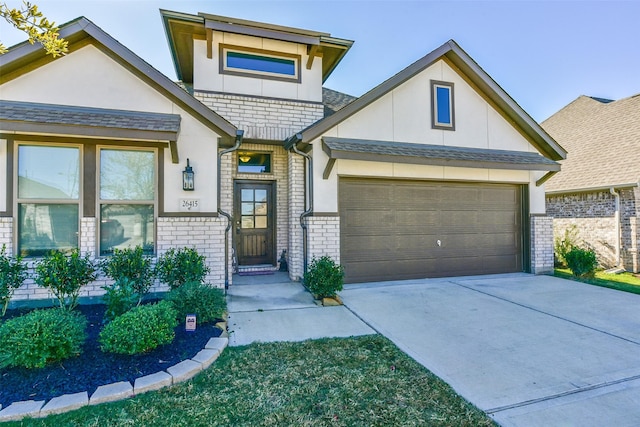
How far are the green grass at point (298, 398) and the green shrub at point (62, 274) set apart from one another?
111 inches

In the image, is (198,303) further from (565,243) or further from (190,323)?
(565,243)

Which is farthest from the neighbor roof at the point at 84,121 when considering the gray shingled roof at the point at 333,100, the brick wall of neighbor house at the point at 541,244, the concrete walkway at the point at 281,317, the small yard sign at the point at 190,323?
the brick wall of neighbor house at the point at 541,244

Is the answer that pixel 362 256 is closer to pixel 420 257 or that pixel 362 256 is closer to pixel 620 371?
pixel 420 257

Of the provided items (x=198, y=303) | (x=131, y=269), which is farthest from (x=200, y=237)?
(x=198, y=303)

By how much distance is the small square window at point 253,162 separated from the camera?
352 inches

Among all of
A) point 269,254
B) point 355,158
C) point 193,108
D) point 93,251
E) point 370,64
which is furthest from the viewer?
point 370,64

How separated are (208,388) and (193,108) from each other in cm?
501

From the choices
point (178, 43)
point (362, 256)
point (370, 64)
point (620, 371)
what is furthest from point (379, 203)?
point (370, 64)

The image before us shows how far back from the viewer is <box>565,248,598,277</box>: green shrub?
8.52m

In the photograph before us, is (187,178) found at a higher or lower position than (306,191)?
higher

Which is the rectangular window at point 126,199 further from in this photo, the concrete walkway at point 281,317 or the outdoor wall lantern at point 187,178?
the concrete walkway at point 281,317

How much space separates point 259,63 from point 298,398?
315 inches

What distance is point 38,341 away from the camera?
3.36m

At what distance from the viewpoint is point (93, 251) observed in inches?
236
